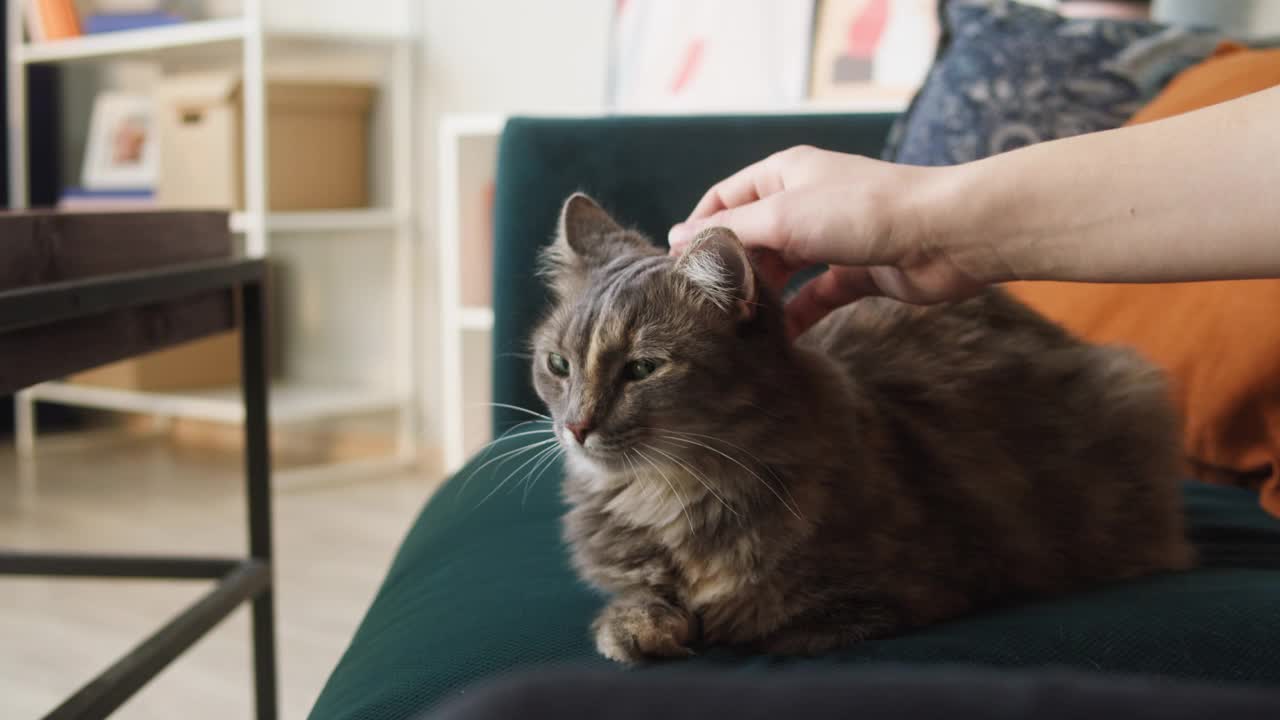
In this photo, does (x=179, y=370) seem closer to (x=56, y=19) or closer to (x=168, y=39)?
(x=168, y=39)

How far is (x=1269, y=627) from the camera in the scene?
0.89 m

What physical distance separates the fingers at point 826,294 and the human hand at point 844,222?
5 cm

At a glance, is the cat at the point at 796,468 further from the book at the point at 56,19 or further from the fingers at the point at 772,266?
the book at the point at 56,19

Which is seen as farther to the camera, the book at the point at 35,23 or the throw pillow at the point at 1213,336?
the book at the point at 35,23

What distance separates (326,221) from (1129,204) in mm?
2944

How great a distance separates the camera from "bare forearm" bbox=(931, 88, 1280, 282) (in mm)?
803

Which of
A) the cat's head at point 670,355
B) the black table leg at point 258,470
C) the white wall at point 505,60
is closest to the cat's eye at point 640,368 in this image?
the cat's head at point 670,355

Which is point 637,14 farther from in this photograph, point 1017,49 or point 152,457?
point 152,457

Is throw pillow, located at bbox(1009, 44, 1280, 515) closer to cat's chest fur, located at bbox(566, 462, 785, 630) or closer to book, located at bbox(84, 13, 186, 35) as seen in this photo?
cat's chest fur, located at bbox(566, 462, 785, 630)

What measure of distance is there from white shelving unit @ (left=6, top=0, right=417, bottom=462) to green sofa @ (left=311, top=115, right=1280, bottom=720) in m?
1.89

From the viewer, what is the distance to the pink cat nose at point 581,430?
3.21 ft

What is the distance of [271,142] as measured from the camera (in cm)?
339

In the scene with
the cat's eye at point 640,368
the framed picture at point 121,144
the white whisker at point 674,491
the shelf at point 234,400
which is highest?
the framed picture at point 121,144

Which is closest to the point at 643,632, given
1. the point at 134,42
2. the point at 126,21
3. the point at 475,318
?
the point at 475,318
